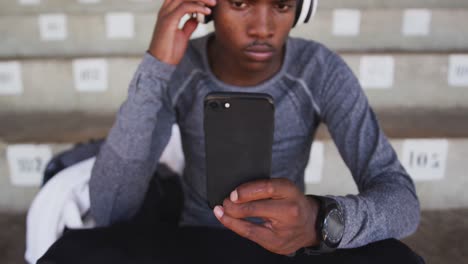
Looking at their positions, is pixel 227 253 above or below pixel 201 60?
below

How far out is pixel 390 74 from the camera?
1498mm

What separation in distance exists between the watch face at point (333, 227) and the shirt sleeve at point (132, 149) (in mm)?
324

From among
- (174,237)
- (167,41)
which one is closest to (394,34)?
(167,41)

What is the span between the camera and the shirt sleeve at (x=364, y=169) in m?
0.59

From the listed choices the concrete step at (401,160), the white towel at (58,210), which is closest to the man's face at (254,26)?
the white towel at (58,210)

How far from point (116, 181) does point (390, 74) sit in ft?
3.49

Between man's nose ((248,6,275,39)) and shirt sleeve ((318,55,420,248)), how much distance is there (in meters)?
0.14

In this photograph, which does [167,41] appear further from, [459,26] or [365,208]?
[459,26]

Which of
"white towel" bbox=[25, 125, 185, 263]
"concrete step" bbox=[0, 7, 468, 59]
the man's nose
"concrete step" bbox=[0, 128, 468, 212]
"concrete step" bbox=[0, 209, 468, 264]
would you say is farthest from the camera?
"concrete step" bbox=[0, 7, 468, 59]

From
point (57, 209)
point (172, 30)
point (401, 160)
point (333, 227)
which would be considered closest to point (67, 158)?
point (57, 209)

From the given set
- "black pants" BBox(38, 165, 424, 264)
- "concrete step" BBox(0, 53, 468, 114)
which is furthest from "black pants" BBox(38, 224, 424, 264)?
"concrete step" BBox(0, 53, 468, 114)

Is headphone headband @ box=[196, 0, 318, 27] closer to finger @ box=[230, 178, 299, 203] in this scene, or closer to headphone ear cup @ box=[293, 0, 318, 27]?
headphone ear cup @ box=[293, 0, 318, 27]

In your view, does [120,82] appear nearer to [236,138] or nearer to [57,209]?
[57,209]

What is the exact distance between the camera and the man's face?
70 centimetres
